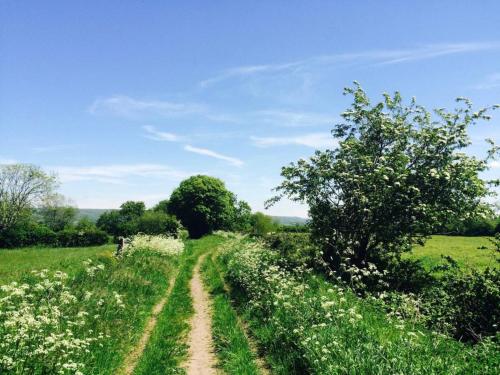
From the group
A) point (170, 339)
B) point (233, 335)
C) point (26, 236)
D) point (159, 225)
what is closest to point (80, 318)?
point (170, 339)

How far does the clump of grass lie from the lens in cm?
745

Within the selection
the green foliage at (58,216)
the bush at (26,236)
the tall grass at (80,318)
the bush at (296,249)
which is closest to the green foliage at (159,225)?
the bush at (26,236)

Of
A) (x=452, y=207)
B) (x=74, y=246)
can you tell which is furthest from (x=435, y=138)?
(x=74, y=246)

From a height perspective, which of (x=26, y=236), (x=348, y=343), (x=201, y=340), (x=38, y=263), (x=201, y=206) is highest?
(x=201, y=206)

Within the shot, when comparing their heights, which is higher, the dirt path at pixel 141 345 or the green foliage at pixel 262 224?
the green foliage at pixel 262 224

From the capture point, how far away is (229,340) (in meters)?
11.2

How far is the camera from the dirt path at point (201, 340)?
9594 mm

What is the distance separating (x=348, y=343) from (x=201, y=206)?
62847mm

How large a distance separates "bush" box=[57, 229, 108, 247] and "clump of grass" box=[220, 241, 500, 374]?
168 ft

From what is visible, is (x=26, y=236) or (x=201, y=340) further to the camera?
(x=26, y=236)

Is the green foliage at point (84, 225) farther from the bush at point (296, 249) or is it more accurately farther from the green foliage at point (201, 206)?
the bush at point (296, 249)

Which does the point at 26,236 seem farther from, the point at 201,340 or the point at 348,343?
the point at 348,343

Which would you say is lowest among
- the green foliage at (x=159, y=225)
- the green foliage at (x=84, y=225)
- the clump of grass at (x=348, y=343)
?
the clump of grass at (x=348, y=343)

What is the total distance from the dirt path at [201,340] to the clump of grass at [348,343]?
1496 mm
